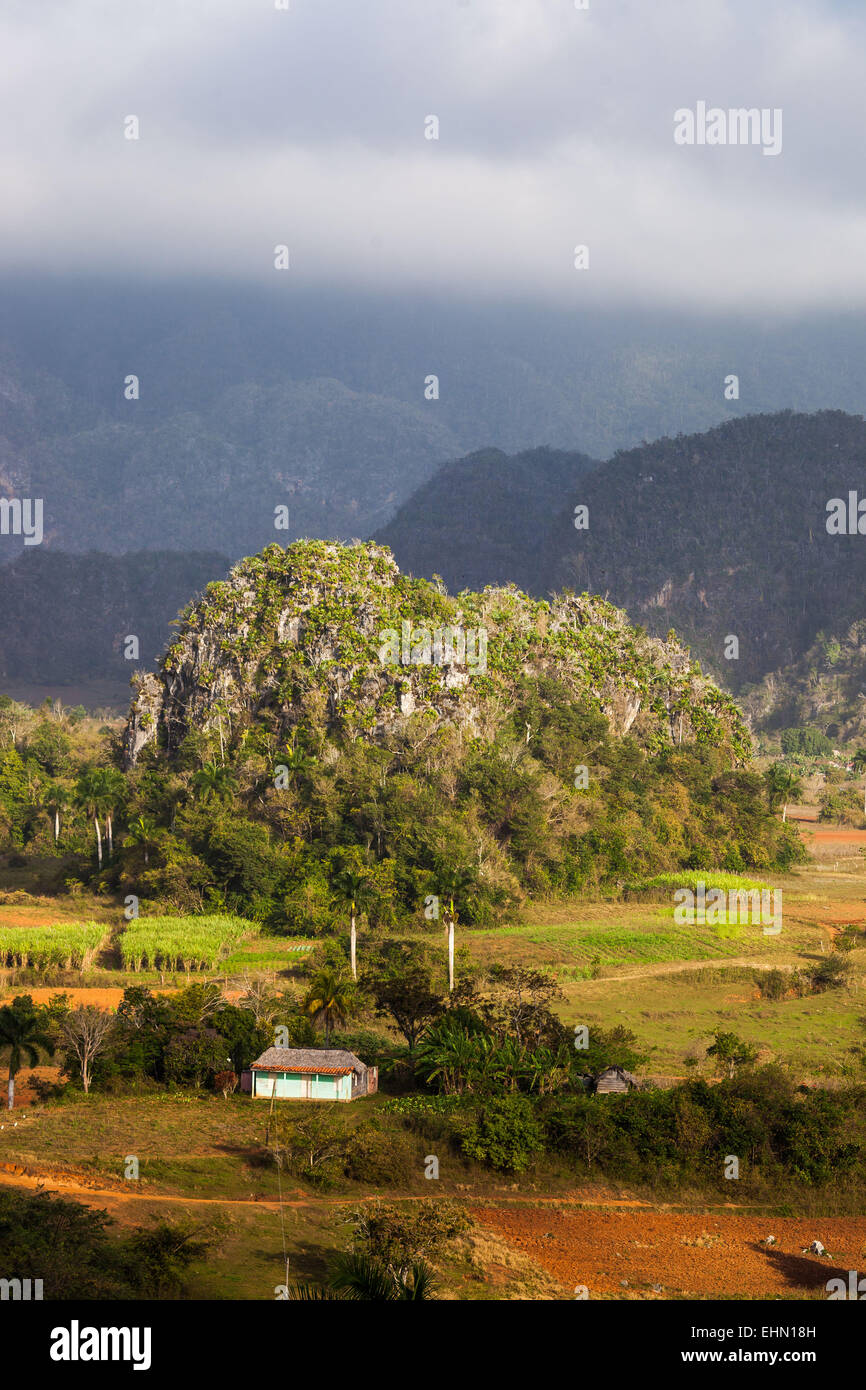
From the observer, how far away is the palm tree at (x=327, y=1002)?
151 ft

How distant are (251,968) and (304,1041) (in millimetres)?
12760

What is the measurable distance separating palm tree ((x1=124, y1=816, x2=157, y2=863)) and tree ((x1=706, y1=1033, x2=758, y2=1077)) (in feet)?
122

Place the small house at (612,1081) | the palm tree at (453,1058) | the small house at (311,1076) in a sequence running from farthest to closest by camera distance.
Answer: the small house at (311,1076), the palm tree at (453,1058), the small house at (612,1081)

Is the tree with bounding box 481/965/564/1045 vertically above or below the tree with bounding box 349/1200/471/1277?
above

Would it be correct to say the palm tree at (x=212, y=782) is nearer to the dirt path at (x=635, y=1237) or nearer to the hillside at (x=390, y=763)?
the hillside at (x=390, y=763)

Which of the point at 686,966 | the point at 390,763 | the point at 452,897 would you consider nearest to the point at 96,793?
the point at 390,763

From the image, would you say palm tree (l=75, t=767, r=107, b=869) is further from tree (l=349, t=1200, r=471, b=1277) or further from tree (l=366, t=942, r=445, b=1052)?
tree (l=349, t=1200, r=471, b=1277)

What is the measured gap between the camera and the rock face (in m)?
78.8

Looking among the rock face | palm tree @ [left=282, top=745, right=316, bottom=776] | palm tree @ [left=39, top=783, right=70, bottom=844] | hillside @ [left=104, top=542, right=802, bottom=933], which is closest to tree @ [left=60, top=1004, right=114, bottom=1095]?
hillside @ [left=104, top=542, right=802, bottom=933]

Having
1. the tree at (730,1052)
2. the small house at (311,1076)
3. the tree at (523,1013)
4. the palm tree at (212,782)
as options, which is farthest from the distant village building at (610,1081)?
the palm tree at (212,782)

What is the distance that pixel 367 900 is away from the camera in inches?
2638

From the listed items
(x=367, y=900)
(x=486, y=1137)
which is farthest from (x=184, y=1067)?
(x=367, y=900)

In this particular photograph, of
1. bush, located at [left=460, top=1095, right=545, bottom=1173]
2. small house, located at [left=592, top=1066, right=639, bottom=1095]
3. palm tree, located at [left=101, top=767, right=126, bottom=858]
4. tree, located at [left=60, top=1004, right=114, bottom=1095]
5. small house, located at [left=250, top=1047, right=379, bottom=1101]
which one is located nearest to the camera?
bush, located at [left=460, top=1095, right=545, bottom=1173]
